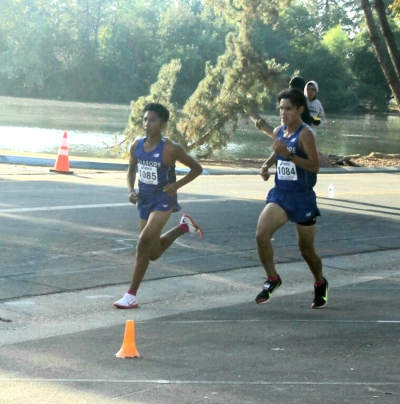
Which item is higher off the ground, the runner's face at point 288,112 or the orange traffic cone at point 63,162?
the runner's face at point 288,112

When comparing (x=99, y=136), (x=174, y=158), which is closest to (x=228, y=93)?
(x=99, y=136)

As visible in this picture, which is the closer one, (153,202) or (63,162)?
(153,202)

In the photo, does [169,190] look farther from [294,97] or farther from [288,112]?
[294,97]

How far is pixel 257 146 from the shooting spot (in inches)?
1480

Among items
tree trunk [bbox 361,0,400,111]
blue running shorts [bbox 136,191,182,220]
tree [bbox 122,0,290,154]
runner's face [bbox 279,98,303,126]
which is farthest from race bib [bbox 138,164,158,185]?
tree trunk [bbox 361,0,400,111]

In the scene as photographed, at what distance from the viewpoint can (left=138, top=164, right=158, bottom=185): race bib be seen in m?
7.55

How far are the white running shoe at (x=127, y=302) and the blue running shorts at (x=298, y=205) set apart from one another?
1.45 m

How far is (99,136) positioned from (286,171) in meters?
30.8

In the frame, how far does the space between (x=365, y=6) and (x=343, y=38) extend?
69349 millimetres

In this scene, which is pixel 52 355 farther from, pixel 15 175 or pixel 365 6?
pixel 365 6

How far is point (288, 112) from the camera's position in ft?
24.0

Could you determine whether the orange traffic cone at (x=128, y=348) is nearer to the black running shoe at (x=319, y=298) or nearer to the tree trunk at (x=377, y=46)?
the black running shoe at (x=319, y=298)

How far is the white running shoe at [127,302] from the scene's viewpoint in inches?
288

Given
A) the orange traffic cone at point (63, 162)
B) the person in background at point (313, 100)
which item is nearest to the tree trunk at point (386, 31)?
the orange traffic cone at point (63, 162)
